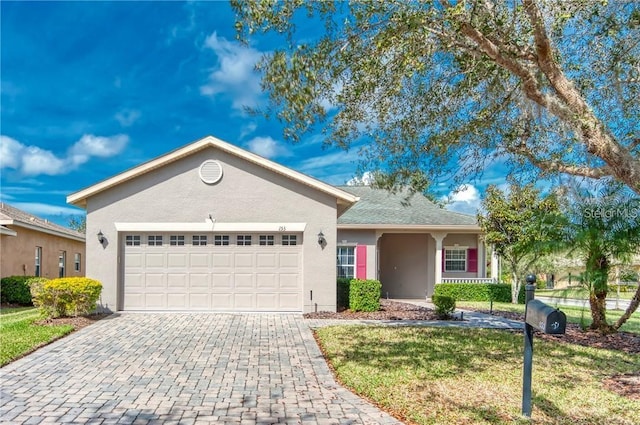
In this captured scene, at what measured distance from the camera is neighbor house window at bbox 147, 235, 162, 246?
511 inches

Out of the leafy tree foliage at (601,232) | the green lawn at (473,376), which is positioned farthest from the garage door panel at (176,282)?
the leafy tree foliage at (601,232)

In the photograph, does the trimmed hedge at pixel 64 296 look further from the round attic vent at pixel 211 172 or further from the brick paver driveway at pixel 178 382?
the round attic vent at pixel 211 172

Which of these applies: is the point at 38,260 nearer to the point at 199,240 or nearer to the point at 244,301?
the point at 199,240

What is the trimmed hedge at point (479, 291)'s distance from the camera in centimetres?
1838

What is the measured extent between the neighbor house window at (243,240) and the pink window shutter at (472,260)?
442 inches

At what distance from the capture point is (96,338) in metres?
8.97

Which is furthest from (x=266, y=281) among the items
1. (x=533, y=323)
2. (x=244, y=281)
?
(x=533, y=323)

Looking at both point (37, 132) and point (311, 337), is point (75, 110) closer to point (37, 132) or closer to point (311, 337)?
point (37, 132)

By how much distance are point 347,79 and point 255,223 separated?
669 centimetres

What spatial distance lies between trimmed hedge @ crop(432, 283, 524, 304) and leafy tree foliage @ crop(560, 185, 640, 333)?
850 cm

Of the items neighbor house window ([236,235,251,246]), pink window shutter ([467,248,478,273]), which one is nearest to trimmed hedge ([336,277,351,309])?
neighbor house window ([236,235,251,246])

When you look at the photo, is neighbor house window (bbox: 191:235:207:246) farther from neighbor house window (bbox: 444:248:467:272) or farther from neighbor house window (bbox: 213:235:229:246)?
neighbor house window (bbox: 444:248:467:272)

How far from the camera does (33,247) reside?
18.9m

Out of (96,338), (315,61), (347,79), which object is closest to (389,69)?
(347,79)
